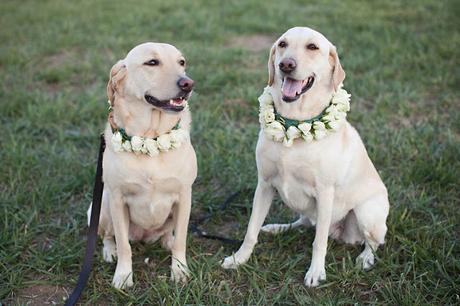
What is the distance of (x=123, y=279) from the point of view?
115 inches

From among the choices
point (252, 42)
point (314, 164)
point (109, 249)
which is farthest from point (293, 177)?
point (252, 42)

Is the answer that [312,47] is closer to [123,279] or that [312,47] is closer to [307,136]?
[307,136]


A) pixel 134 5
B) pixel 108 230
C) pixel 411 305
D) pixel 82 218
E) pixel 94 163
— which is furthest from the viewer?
pixel 134 5

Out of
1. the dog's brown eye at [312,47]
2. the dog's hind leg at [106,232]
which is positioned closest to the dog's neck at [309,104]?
the dog's brown eye at [312,47]

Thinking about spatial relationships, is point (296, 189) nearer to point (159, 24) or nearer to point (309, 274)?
point (309, 274)

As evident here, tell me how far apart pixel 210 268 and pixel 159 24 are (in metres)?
5.56

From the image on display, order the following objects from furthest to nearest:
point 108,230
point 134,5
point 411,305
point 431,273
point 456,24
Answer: point 134,5 < point 456,24 < point 108,230 < point 431,273 < point 411,305

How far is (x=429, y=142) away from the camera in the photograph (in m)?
4.44

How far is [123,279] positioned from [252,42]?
497cm


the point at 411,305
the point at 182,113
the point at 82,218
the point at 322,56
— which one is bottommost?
the point at 82,218

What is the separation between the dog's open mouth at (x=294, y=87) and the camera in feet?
8.93

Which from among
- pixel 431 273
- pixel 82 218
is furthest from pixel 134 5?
pixel 431 273

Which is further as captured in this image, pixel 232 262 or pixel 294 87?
pixel 232 262

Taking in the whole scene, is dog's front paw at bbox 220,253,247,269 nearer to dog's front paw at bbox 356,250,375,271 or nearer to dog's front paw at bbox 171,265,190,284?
dog's front paw at bbox 171,265,190,284
